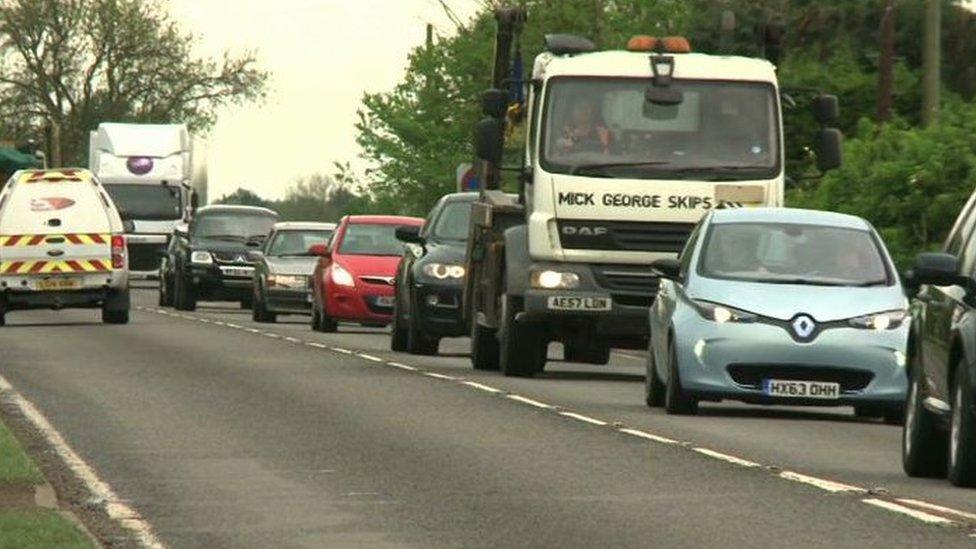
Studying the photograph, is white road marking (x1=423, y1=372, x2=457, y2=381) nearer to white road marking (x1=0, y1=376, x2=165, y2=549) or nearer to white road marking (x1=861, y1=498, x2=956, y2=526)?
white road marking (x1=0, y1=376, x2=165, y2=549)

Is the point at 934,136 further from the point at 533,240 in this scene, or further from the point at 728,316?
the point at 728,316

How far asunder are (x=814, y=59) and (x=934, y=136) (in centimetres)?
3082

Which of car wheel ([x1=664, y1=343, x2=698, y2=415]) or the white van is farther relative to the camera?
the white van

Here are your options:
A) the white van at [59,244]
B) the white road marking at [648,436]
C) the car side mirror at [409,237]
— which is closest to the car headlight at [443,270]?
the car side mirror at [409,237]

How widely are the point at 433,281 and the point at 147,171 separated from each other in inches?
1603

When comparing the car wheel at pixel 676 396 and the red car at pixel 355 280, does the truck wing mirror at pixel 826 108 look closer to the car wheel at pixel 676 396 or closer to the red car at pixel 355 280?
the car wheel at pixel 676 396

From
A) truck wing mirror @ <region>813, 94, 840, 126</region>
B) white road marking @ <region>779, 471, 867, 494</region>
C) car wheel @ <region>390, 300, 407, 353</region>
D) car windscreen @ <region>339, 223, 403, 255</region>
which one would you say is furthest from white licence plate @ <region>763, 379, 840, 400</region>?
car windscreen @ <region>339, 223, 403, 255</region>

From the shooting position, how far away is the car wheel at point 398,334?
3378 centimetres

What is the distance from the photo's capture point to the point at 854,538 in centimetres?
1237

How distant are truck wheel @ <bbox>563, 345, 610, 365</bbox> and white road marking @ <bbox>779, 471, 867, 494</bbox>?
1533cm

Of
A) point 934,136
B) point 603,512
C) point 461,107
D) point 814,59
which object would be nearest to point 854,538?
point 603,512

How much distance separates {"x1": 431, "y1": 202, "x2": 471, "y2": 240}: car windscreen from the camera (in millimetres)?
33500

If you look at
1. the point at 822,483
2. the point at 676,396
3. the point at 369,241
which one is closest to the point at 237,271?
the point at 369,241

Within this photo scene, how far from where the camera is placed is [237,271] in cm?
5372
